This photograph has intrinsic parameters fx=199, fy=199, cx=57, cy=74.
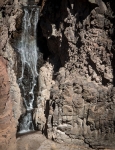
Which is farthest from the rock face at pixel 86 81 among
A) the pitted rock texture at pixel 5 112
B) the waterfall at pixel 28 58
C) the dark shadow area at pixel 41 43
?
the pitted rock texture at pixel 5 112

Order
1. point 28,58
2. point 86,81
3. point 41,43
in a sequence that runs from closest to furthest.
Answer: point 86,81, point 28,58, point 41,43

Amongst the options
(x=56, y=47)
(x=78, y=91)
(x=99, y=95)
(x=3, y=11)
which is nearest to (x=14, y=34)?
(x=3, y=11)

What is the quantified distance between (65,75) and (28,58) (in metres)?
3.57

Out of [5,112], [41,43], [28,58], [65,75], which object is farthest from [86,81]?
[5,112]

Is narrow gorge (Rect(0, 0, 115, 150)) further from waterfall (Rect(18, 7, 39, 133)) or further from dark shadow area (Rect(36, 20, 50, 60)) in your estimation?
dark shadow area (Rect(36, 20, 50, 60))

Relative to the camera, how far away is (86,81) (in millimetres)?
11797

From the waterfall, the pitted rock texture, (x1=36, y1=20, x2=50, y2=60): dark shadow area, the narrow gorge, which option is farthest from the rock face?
the pitted rock texture

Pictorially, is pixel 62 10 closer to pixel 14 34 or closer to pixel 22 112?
pixel 14 34

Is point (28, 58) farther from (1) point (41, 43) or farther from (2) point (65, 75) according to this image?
(2) point (65, 75)

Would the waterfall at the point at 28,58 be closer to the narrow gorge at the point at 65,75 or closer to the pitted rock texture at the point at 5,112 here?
the narrow gorge at the point at 65,75

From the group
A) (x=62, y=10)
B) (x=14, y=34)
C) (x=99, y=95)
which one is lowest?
(x=99, y=95)

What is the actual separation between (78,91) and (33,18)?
686cm

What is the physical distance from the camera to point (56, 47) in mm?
14320

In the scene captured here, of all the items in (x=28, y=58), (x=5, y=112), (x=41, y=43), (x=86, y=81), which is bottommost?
(x=5, y=112)
